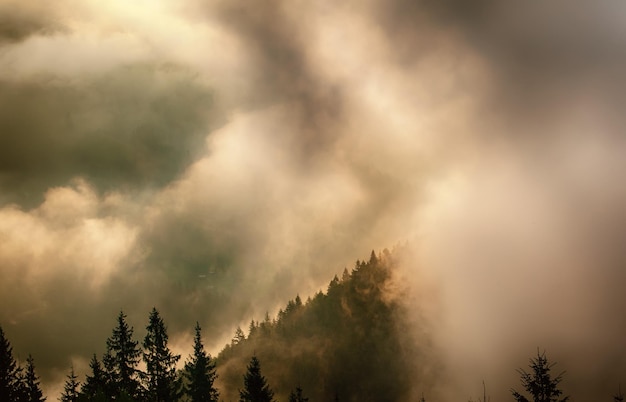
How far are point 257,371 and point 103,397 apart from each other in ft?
55.4

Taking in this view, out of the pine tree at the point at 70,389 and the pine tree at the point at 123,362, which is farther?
the pine tree at the point at 70,389

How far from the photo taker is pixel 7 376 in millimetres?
71562

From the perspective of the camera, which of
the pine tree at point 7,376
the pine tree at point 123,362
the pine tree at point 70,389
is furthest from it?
the pine tree at point 70,389

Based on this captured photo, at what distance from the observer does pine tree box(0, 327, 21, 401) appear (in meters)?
68.2

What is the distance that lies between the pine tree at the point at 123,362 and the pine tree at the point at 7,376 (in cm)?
1093

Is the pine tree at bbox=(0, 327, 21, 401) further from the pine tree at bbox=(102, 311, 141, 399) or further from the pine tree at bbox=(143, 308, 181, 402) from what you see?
the pine tree at bbox=(143, 308, 181, 402)

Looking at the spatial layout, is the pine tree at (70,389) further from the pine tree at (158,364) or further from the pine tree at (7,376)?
the pine tree at (158,364)

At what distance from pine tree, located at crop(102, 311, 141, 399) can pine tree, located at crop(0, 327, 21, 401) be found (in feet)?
35.8

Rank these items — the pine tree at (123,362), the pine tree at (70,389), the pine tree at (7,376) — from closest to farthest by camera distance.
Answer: the pine tree at (7,376)
the pine tree at (123,362)
the pine tree at (70,389)

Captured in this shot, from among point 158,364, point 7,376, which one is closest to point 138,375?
point 158,364

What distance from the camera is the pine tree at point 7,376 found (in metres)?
68.2

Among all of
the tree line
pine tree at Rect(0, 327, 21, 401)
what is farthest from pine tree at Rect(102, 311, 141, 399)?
pine tree at Rect(0, 327, 21, 401)

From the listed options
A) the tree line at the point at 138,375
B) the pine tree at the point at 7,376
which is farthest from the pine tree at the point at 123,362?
the pine tree at the point at 7,376

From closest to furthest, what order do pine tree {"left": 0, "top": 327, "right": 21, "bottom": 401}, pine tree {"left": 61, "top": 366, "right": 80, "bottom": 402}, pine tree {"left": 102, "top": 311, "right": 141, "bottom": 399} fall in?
pine tree {"left": 0, "top": 327, "right": 21, "bottom": 401}, pine tree {"left": 102, "top": 311, "right": 141, "bottom": 399}, pine tree {"left": 61, "top": 366, "right": 80, "bottom": 402}
